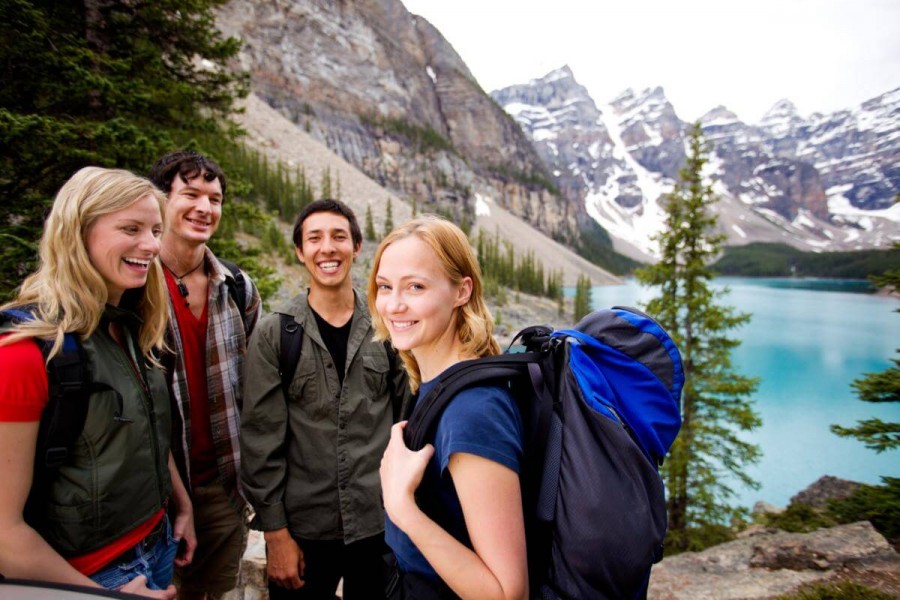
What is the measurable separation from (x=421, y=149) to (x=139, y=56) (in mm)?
106493

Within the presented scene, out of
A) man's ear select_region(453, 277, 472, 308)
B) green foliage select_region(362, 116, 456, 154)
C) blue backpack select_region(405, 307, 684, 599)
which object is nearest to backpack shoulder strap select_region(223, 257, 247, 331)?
man's ear select_region(453, 277, 472, 308)

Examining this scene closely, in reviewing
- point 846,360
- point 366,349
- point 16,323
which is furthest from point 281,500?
point 846,360

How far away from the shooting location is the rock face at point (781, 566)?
3.68 meters

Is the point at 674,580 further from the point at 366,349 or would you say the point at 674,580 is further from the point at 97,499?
the point at 97,499

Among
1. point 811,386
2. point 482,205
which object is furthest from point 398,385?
point 482,205

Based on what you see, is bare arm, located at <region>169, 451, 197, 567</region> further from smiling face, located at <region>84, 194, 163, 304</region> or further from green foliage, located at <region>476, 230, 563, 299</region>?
green foliage, located at <region>476, 230, 563, 299</region>

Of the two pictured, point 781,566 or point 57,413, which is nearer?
point 57,413

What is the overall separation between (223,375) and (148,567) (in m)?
1.01

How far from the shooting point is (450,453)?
1189 mm

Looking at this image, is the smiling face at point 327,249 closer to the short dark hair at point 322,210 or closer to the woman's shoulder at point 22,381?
the short dark hair at point 322,210

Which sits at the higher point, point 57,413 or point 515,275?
point 515,275

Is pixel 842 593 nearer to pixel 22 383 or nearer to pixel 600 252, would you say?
pixel 22 383

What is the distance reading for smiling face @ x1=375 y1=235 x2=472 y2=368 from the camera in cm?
153

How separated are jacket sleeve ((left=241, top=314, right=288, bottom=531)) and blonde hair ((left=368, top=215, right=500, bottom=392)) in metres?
1.13
